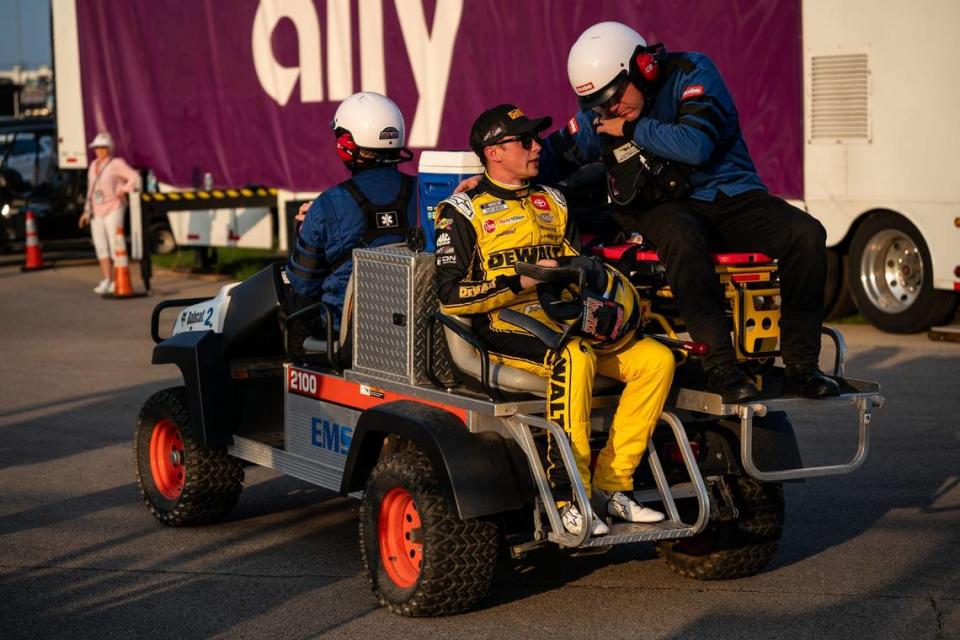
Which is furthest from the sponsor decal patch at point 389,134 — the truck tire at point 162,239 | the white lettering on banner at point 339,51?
the truck tire at point 162,239

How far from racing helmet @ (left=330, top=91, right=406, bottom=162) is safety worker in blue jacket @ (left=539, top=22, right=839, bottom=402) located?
1125 mm

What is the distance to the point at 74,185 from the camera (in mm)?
24391

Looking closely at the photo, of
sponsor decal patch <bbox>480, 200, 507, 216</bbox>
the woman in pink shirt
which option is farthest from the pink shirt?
sponsor decal patch <bbox>480, 200, 507, 216</bbox>

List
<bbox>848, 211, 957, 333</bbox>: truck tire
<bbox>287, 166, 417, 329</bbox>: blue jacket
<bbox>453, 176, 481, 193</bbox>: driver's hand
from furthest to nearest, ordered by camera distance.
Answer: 1. <bbox>848, 211, 957, 333</bbox>: truck tire
2. <bbox>287, 166, 417, 329</bbox>: blue jacket
3. <bbox>453, 176, 481, 193</bbox>: driver's hand

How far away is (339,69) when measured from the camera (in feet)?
61.5

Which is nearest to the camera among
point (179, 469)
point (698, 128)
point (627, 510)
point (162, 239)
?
point (627, 510)

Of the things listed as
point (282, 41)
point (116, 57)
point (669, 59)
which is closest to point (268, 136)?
point (282, 41)

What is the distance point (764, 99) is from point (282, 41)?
7.49 meters

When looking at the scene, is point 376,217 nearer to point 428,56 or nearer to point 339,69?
point 428,56

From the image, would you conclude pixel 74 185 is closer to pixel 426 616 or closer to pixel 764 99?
pixel 764 99

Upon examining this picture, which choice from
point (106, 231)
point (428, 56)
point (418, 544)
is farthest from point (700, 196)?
point (106, 231)

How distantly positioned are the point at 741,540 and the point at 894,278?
26.5ft

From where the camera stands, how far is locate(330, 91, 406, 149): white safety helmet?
24.2 ft

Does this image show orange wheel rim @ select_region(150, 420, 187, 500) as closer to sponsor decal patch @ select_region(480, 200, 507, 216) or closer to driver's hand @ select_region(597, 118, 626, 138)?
sponsor decal patch @ select_region(480, 200, 507, 216)
